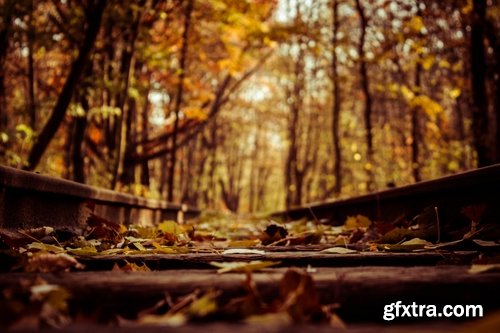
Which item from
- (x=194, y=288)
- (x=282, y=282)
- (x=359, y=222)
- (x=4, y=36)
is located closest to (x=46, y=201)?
(x=194, y=288)

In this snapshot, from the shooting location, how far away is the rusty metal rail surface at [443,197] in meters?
2.27

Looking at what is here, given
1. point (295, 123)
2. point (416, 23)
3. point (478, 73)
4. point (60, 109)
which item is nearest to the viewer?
point (60, 109)

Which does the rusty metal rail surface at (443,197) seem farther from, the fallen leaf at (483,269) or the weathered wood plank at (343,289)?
the weathered wood plank at (343,289)

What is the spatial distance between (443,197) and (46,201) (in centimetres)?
251

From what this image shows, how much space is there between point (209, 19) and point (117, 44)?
256cm

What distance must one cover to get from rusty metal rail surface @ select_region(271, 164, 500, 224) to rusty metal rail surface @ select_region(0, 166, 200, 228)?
1.59 metres

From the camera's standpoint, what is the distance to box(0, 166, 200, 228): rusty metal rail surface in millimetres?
2195

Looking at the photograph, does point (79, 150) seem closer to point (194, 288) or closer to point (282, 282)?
point (194, 288)

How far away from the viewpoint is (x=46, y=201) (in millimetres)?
2697

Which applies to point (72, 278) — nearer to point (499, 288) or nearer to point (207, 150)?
point (499, 288)

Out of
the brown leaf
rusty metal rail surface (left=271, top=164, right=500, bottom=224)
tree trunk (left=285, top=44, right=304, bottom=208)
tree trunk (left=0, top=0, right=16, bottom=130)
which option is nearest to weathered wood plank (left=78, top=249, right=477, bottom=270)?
rusty metal rail surface (left=271, top=164, right=500, bottom=224)

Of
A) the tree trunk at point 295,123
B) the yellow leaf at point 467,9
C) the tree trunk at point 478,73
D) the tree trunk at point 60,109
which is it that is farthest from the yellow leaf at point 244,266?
the tree trunk at point 295,123

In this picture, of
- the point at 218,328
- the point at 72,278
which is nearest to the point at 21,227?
the point at 72,278

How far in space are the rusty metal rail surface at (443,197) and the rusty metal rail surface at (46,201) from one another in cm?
159
